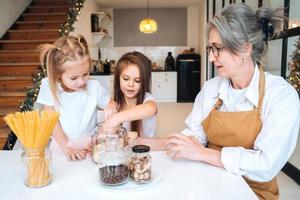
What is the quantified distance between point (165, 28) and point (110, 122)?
7.42 meters

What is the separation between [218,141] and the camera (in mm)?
1320

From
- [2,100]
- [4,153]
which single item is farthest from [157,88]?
[4,153]

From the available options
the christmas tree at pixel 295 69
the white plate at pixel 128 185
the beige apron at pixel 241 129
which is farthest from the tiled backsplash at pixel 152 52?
the white plate at pixel 128 185

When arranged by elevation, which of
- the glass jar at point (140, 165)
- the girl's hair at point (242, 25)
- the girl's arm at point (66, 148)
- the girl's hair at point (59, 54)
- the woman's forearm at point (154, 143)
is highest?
the girl's hair at point (242, 25)

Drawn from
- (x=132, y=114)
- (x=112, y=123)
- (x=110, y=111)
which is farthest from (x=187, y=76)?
(x=112, y=123)

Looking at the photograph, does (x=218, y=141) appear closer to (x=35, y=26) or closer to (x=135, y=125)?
(x=135, y=125)

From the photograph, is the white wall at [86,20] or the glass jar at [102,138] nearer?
the glass jar at [102,138]

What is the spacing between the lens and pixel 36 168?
3.16 ft

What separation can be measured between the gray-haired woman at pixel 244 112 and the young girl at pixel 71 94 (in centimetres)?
49

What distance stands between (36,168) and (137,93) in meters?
0.76

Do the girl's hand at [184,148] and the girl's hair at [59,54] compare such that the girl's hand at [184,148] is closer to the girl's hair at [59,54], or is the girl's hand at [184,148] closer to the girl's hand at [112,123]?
the girl's hand at [112,123]

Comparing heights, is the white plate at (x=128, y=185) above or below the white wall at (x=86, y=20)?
below

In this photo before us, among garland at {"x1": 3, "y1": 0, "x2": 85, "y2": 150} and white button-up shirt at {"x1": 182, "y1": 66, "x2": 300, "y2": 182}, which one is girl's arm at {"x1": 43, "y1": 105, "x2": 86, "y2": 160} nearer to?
white button-up shirt at {"x1": 182, "y1": 66, "x2": 300, "y2": 182}

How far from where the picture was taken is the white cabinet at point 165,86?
7.92m
